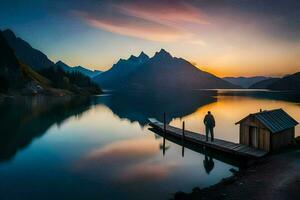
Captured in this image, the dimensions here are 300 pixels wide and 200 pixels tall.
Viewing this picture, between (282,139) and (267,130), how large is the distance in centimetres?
267

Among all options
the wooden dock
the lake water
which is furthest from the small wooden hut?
the lake water

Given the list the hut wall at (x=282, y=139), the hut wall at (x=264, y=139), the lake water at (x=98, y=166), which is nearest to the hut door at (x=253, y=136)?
the hut wall at (x=264, y=139)

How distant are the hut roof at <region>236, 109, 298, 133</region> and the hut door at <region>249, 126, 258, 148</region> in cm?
151

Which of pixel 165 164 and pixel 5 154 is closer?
pixel 165 164

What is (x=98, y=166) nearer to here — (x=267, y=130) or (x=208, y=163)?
(x=208, y=163)

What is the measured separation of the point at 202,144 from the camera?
3741 centimetres

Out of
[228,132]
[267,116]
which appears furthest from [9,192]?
[228,132]

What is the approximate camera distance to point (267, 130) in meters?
27.4

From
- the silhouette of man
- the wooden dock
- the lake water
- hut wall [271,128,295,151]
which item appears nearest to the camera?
the lake water

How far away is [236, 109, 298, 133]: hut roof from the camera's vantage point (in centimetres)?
2753

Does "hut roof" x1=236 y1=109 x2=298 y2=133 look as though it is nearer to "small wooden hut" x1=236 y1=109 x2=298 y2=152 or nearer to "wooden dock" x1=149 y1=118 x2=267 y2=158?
"small wooden hut" x1=236 y1=109 x2=298 y2=152

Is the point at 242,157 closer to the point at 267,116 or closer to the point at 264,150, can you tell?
the point at 264,150

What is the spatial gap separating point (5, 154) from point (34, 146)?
568 cm

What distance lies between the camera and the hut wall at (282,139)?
2766cm
